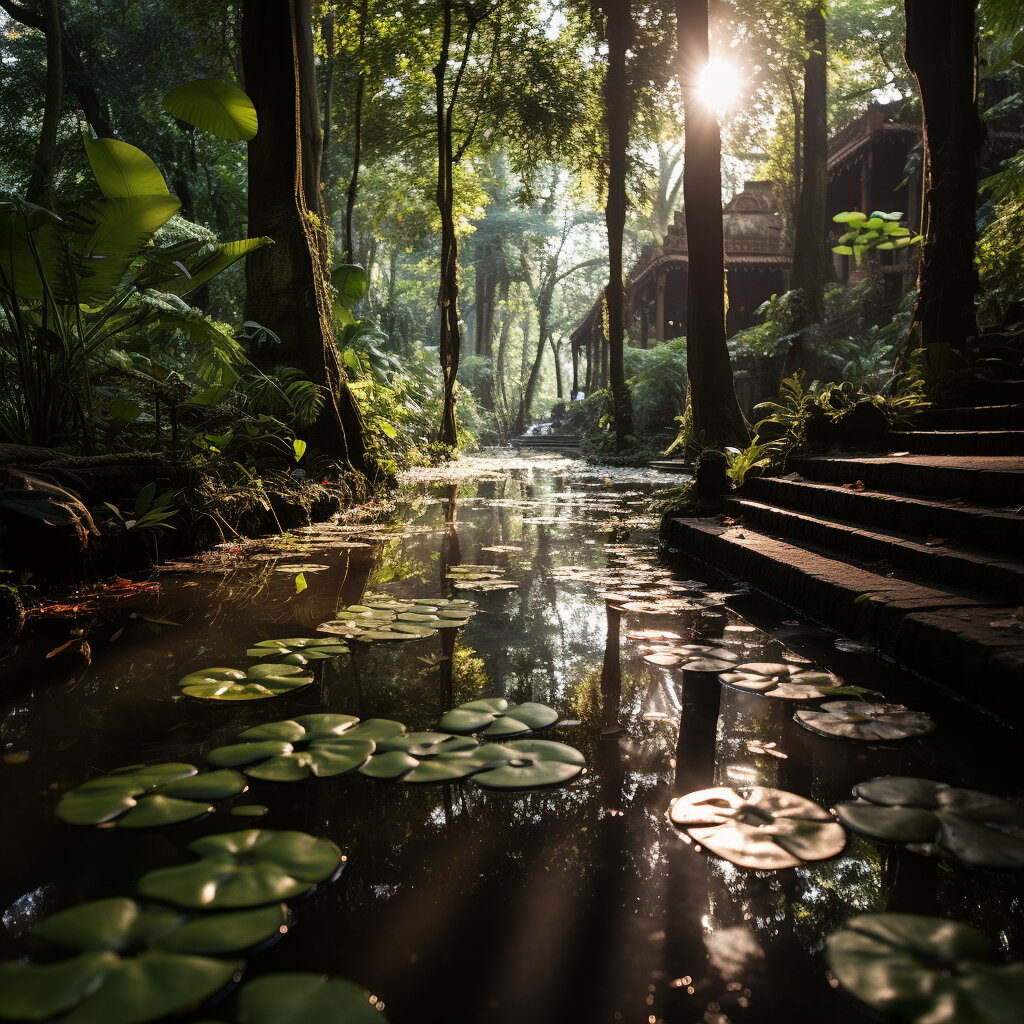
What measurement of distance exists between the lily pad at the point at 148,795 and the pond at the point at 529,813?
0.03 meters

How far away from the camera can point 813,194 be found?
16078 mm

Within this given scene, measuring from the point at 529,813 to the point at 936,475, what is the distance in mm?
3132

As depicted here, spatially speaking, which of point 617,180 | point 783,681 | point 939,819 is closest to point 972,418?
point 783,681

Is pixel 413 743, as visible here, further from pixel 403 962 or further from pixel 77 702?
pixel 77 702

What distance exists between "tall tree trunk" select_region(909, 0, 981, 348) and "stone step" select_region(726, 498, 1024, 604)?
3757mm

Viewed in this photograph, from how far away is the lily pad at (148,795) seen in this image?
4.51 ft

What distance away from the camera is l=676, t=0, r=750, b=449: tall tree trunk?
7.70 meters

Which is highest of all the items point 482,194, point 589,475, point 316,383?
point 482,194

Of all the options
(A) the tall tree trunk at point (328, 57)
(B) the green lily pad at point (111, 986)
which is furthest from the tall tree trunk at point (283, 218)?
(A) the tall tree trunk at point (328, 57)

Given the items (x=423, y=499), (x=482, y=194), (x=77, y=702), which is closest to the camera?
(x=77, y=702)

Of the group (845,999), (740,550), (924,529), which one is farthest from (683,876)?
(740,550)

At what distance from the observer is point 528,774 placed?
1611mm

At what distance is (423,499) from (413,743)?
22.7 feet

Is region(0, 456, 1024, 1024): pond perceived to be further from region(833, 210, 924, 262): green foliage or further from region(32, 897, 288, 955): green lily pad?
region(833, 210, 924, 262): green foliage
